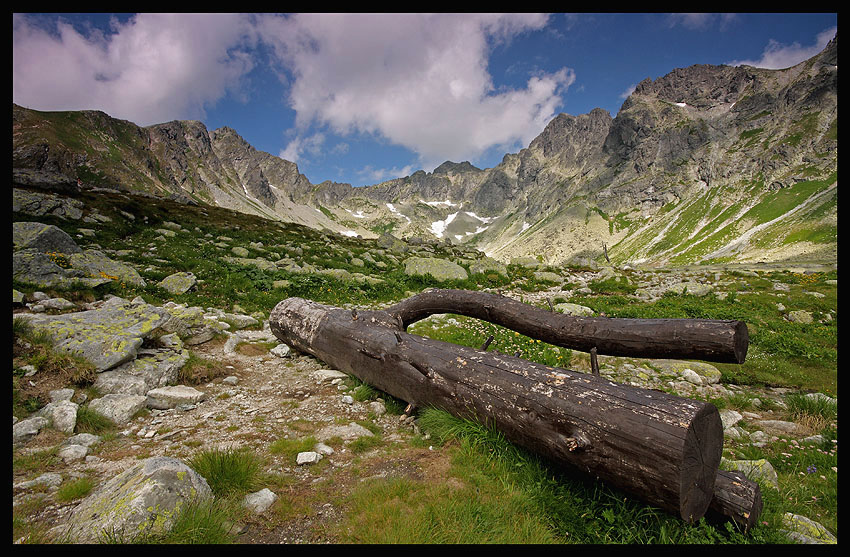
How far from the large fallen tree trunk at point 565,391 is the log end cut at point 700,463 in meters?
0.01

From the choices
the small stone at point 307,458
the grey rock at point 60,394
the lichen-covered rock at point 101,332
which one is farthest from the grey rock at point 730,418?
the lichen-covered rock at point 101,332

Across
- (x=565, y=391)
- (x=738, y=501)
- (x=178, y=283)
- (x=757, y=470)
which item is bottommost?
(x=757, y=470)

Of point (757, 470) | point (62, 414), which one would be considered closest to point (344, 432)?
point (62, 414)

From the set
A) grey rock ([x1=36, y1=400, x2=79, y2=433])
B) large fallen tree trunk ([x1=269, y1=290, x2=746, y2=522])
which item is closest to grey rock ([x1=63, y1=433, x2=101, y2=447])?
grey rock ([x1=36, y1=400, x2=79, y2=433])

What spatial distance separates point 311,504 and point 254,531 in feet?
1.82

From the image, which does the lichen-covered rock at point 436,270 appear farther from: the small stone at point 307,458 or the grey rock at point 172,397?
the small stone at point 307,458

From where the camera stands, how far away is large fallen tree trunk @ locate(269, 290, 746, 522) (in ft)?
10.8

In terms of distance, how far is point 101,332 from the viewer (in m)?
6.41

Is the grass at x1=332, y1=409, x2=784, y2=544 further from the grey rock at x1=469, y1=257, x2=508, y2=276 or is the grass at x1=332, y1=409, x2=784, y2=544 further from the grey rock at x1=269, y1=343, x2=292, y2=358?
the grey rock at x1=469, y1=257, x2=508, y2=276

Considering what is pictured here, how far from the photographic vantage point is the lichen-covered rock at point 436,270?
2305 centimetres

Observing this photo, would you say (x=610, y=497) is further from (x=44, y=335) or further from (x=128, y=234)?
(x=128, y=234)

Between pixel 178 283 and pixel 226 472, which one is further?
pixel 178 283

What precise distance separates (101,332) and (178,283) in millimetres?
7087

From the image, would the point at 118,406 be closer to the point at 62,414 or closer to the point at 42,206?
the point at 62,414
